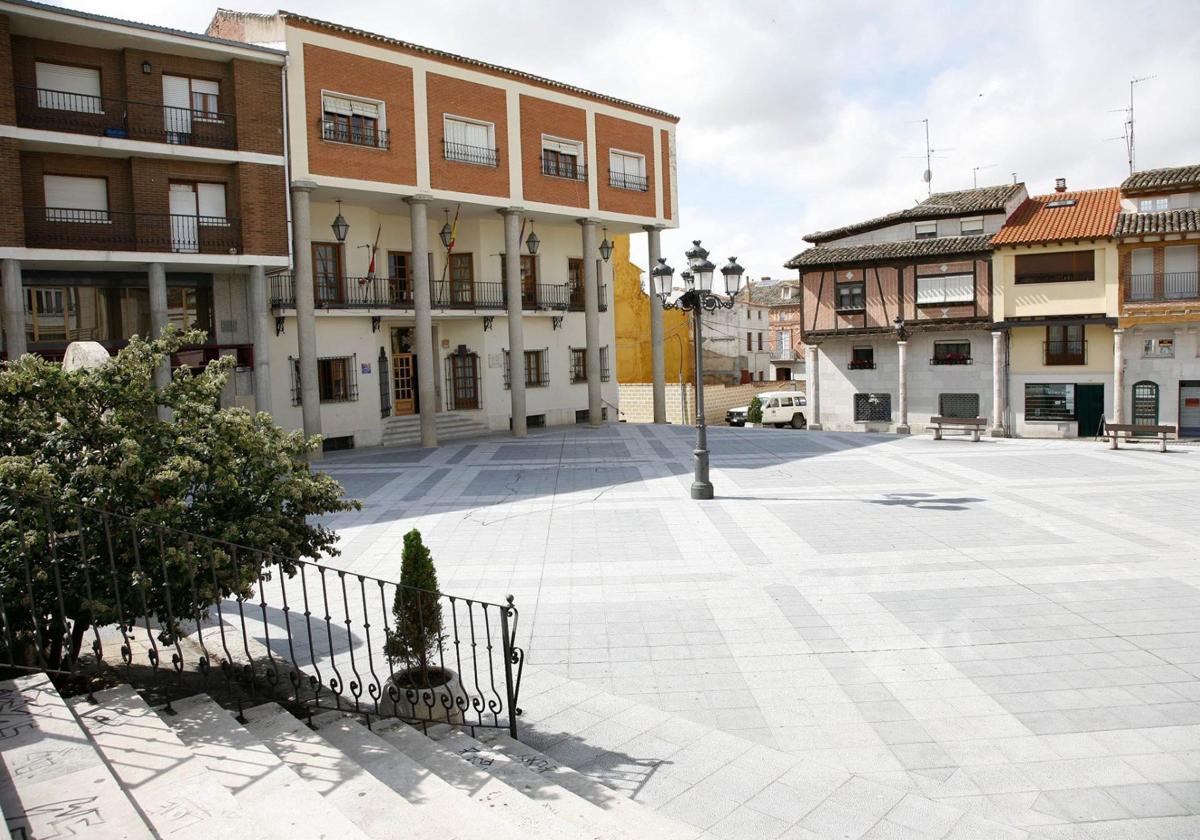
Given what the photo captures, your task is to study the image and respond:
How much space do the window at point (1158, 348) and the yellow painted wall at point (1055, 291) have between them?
1644 mm

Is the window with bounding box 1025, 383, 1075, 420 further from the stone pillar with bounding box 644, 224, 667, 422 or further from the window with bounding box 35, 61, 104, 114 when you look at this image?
the window with bounding box 35, 61, 104, 114

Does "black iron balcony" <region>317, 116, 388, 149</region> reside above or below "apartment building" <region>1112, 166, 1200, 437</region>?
above

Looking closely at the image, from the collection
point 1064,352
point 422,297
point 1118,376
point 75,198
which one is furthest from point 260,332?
point 1118,376

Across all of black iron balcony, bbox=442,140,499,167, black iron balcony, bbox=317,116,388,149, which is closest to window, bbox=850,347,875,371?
black iron balcony, bbox=442,140,499,167

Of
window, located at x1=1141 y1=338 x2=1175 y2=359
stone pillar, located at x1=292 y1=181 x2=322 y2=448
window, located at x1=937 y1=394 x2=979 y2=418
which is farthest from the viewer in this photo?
window, located at x1=937 y1=394 x2=979 y2=418

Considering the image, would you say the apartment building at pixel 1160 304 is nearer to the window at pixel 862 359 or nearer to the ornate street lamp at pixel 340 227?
the window at pixel 862 359

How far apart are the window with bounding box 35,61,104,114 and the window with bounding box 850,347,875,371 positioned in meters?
28.0

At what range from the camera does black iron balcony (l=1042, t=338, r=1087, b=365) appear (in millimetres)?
30641

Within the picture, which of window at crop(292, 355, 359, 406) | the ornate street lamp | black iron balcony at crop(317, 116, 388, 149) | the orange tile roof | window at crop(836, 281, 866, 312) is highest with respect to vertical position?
black iron balcony at crop(317, 116, 388, 149)

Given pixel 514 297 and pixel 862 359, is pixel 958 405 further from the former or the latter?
pixel 514 297

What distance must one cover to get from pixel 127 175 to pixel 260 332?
467 centimetres

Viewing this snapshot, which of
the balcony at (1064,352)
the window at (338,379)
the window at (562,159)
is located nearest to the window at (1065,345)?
the balcony at (1064,352)

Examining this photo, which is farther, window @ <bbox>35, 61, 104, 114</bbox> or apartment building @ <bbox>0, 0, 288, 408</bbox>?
window @ <bbox>35, 61, 104, 114</bbox>

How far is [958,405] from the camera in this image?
109 feet
